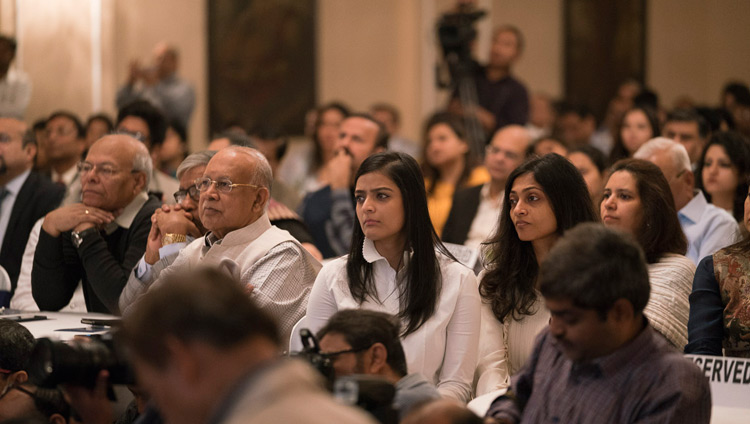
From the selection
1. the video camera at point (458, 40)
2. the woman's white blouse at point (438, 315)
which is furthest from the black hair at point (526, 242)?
the video camera at point (458, 40)

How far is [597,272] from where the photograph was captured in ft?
7.63

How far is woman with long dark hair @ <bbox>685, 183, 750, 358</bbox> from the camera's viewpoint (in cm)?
351

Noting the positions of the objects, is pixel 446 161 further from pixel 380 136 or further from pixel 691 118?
pixel 691 118

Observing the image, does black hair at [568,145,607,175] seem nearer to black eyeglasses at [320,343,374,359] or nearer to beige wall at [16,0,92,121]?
black eyeglasses at [320,343,374,359]

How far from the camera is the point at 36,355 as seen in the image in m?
2.44

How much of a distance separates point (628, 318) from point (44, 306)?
3.08 m

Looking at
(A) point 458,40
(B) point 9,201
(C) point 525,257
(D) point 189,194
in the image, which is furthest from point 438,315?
(A) point 458,40

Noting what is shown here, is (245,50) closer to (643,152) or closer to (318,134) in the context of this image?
(318,134)

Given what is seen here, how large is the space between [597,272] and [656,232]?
1.68 m

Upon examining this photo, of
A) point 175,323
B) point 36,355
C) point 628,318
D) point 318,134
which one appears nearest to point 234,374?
point 175,323

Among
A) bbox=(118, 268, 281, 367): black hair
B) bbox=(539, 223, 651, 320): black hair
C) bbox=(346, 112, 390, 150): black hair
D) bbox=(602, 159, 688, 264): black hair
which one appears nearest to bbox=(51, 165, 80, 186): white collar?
bbox=(346, 112, 390, 150): black hair

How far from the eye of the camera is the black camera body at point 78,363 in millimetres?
2330

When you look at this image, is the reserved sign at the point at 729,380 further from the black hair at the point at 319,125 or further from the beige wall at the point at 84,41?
the beige wall at the point at 84,41

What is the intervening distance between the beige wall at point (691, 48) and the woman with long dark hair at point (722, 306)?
430 inches
